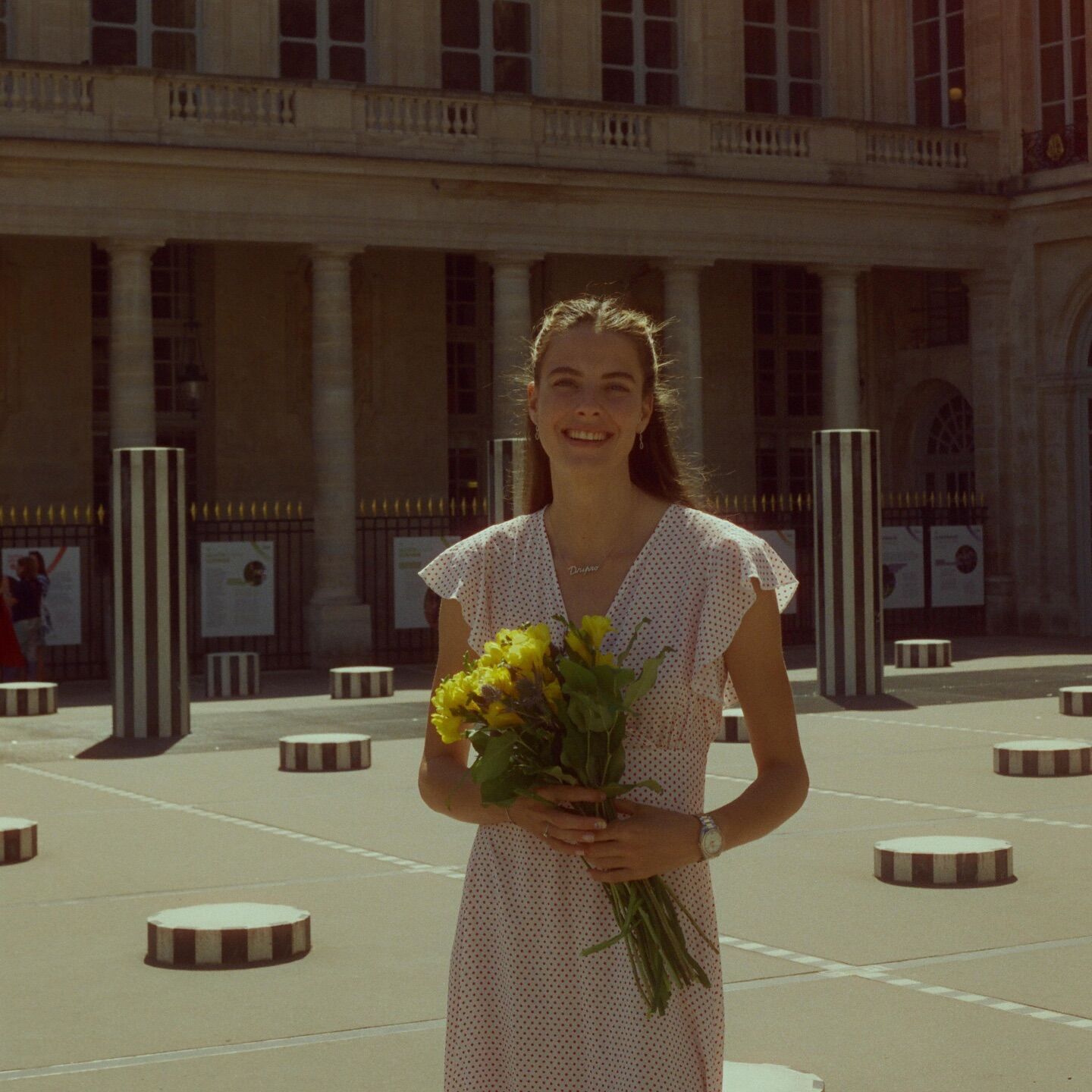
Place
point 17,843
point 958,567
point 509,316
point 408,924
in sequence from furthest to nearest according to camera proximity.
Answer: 1. point 958,567
2. point 509,316
3. point 17,843
4. point 408,924

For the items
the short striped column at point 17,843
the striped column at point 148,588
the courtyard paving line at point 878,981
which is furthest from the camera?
the striped column at point 148,588

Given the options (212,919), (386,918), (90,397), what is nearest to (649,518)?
(212,919)

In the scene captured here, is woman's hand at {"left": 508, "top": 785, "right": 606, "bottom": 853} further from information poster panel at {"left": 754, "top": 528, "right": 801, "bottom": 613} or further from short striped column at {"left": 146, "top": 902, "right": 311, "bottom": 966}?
information poster panel at {"left": 754, "top": 528, "right": 801, "bottom": 613}

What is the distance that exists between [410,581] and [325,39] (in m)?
8.32

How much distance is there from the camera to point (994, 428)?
32.4 m

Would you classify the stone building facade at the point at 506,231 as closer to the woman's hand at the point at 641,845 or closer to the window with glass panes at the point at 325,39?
the window with glass panes at the point at 325,39

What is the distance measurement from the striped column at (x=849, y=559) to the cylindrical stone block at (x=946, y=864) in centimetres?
1080

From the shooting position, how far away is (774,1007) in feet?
24.0

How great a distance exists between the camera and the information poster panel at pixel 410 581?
88.7 ft

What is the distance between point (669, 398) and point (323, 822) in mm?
9030

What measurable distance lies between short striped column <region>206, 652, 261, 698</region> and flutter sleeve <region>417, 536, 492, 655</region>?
19.4 meters

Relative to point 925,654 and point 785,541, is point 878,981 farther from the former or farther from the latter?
point 785,541

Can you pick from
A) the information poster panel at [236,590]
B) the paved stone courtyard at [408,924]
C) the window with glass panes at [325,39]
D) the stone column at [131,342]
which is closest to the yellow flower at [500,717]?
the paved stone courtyard at [408,924]

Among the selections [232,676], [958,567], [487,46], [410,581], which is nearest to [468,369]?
[487,46]
